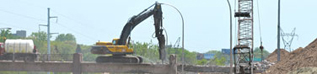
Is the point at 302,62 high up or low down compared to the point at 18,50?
down

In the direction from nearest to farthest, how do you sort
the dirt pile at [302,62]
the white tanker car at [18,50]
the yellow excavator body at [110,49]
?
1. the dirt pile at [302,62]
2. the yellow excavator body at [110,49]
3. the white tanker car at [18,50]

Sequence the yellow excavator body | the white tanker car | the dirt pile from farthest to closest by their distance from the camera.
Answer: the white tanker car → the yellow excavator body → the dirt pile

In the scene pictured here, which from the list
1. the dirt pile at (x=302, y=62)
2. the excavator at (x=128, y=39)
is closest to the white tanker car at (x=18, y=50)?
the excavator at (x=128, y=39)

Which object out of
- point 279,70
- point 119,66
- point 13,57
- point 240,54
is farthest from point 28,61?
point 279,70

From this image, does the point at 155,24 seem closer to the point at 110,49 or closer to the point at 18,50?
the point at 110,49

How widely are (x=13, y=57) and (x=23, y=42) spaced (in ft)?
7.80

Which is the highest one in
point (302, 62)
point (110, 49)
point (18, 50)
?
point (110, 49)

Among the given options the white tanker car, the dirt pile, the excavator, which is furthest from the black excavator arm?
the dirt pile

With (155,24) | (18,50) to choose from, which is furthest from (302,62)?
(18,50)

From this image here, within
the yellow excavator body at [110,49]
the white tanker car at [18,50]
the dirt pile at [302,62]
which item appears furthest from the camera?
the white tanker car at [18,50]

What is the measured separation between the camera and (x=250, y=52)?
62.1 meters

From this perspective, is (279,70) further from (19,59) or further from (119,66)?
(19,59)

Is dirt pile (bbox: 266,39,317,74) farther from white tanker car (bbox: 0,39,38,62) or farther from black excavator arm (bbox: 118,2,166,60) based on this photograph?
white tanker car (bbox: 0,39,38,62)

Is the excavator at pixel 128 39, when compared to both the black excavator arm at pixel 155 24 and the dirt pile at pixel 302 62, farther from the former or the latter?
the dirt pile at pixel 302 62
